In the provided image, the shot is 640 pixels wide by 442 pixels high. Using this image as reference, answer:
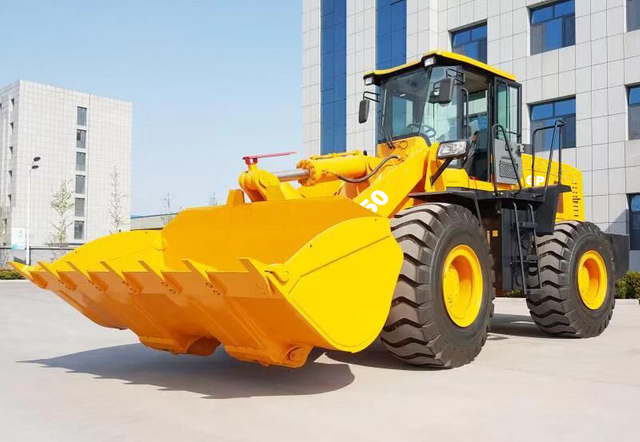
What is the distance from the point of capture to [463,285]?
6.57 m

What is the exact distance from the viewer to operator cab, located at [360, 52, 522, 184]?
7.42 metres

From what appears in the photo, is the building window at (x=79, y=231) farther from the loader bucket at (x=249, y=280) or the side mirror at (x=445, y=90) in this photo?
the side mirror at (x=445, y=90)

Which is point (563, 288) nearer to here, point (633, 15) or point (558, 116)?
point (558, 116)

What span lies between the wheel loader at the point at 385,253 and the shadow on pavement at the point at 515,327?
74cm

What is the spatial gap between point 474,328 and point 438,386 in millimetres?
1150

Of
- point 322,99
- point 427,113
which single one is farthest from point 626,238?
point 322,99

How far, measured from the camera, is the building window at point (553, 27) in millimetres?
21984

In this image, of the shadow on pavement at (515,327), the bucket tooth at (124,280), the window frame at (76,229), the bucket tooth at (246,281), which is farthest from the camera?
the window frame at (76,229)

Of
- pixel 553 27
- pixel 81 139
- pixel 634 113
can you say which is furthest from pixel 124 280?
pixel 81 139

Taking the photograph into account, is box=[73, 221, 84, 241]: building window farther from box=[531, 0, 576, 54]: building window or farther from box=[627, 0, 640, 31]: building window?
box=[627, 0, 640, 31]: building window

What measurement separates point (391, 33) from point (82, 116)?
52056 mm

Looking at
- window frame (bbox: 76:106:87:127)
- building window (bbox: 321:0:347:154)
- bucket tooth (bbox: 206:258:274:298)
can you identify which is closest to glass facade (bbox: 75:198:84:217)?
window frame (bbox: 76:106:87:127)

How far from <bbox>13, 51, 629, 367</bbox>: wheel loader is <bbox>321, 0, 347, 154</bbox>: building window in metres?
21.3

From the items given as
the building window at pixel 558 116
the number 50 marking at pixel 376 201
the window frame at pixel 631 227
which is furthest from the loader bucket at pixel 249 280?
the window frame at pixel 631 227
